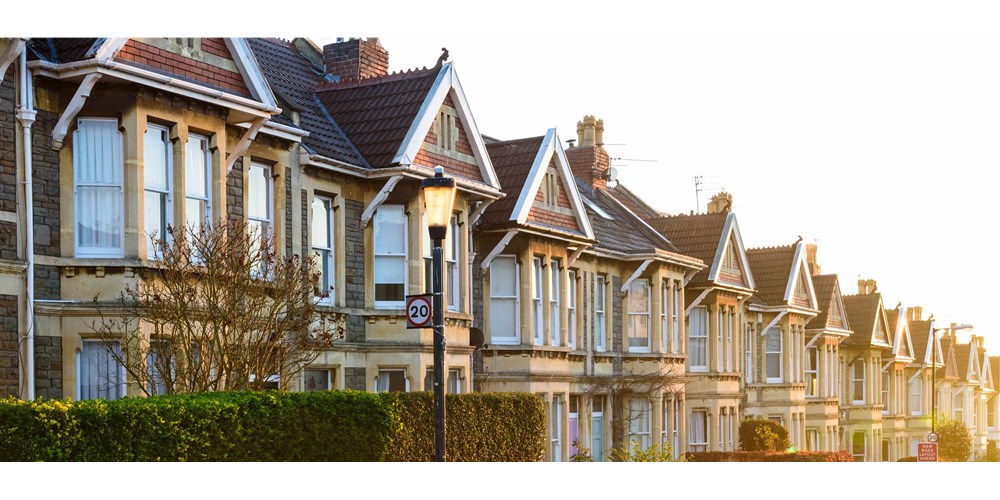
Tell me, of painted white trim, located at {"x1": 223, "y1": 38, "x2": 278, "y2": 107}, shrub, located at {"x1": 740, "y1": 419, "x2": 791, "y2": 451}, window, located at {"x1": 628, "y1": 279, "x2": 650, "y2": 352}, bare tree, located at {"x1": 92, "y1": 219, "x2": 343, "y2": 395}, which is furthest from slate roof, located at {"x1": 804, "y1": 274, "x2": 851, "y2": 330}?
bare tree, located at {"x1": 92, "y1": 219, "x2": 343, "y2": 395}

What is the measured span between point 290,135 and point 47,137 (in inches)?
221

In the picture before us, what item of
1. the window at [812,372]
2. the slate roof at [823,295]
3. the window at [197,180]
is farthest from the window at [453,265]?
the window at [812,372]

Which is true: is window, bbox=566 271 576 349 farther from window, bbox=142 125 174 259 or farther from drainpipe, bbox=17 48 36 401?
drainpipe, bbox=17 48 36 401

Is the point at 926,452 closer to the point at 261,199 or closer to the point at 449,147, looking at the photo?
the point at 449,147

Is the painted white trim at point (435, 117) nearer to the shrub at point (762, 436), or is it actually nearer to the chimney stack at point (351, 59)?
the chimney stack at point (351, 59)

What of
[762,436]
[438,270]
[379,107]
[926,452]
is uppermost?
[379,107]

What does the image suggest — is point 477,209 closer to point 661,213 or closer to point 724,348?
point 724,348

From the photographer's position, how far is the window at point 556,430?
1316 inches

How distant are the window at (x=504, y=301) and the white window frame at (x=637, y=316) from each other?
24.7 ft

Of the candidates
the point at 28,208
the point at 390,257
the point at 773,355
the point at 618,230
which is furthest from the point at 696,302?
the point at 28,208

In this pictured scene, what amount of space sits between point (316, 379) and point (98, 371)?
657 cm

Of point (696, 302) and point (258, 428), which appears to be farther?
point (696, 302)

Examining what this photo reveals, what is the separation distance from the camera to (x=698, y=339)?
143ft

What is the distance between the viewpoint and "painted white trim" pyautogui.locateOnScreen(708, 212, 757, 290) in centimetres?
4278
